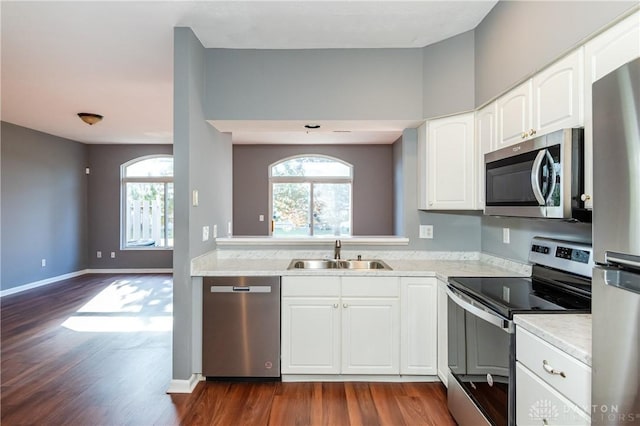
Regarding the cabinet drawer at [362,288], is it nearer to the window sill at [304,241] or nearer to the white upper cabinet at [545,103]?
the window sill at [304,241]

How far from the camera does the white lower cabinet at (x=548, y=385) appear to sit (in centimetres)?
109

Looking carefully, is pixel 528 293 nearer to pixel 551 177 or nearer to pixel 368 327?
pixel 551 177

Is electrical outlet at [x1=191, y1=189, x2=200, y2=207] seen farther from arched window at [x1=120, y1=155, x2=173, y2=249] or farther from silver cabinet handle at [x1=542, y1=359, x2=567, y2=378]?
arched window at [x1=120, y1=155, x2=173, y2=249]

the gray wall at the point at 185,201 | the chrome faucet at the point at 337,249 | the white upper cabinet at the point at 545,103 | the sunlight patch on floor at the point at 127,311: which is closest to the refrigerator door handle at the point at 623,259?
the white upper cabinet at the point at 545,103

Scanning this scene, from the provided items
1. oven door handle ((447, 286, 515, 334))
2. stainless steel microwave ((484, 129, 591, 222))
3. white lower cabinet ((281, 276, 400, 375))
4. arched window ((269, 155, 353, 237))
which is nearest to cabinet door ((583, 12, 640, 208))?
stainless steel microwave ((484, 129, 591, 222))

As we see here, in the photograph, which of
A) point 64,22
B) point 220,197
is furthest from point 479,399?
point 64,22

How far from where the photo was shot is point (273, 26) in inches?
97.3

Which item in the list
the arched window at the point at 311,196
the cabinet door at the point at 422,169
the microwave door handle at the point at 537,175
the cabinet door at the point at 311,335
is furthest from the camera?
the arched window at the point at 311,196

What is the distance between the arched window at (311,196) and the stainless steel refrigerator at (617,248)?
6273 millimetres

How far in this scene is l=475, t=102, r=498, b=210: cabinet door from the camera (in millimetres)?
2258

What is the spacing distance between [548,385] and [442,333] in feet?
3.96

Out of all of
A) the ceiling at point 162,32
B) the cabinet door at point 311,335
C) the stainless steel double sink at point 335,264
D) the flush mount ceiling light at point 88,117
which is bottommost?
the cabinet door at point 311,335

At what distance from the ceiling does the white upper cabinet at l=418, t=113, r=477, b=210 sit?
0.37m

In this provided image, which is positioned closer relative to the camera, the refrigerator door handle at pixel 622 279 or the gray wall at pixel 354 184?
the refrigerator door handle at pixel 622 279
